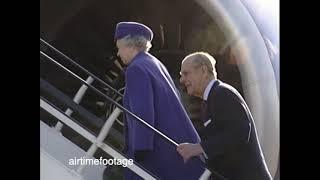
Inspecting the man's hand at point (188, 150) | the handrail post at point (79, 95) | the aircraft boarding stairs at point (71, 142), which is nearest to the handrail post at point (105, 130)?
the aircraft boarding stairs at point (71, 142)

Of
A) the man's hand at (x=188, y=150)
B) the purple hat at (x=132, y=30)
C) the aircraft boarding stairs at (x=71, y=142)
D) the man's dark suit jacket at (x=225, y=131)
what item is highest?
the purple hat at (x=132, y=30)

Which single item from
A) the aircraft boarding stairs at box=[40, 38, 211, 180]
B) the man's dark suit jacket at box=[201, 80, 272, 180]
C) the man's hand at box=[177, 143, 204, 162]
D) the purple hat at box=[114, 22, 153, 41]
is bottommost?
the aircraft boarding stairs at box=[40, 38, 211, 180]

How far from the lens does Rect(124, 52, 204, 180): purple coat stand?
332 centimetres

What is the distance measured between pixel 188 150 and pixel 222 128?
0.21m

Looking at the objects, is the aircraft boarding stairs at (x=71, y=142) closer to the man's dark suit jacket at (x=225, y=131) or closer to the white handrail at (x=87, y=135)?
the white handrail at (x=87, y=135)

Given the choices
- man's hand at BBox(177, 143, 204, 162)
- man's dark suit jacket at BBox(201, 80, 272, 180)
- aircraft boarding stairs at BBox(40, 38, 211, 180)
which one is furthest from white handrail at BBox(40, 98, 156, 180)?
man's dark suit jacket at BBox(201, 80, 272, 180)

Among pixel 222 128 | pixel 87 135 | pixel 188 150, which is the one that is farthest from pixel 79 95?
pixel 222 128

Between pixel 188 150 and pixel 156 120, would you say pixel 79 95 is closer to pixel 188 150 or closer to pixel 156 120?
pixel 156 120

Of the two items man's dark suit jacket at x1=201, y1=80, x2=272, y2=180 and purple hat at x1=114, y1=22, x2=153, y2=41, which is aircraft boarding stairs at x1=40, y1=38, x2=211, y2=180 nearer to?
man's dark suit jacket at x1=201, y1=80, x2=272, y2=180

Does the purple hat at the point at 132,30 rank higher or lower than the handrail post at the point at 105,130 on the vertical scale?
higher

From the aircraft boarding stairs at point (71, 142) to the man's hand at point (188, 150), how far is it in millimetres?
55

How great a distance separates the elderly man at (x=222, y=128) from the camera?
3340 mm
